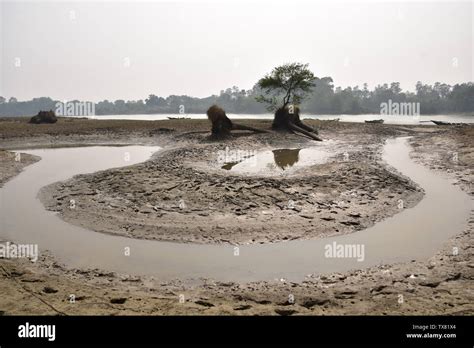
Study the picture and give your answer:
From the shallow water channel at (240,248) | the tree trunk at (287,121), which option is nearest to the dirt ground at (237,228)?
the shallow water channel at (240,248)

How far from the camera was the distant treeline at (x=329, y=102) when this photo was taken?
117312 millimetres

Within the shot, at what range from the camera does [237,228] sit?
8.48 m

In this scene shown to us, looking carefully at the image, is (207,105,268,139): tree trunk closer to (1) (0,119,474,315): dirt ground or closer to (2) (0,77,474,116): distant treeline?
(1) (0,119,474,315): dirt ground

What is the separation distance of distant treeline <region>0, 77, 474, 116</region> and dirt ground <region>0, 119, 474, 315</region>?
4314 inches

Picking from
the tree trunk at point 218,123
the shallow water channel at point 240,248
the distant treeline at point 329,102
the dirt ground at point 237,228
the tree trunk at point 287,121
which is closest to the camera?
the dirt ground at point 237,228

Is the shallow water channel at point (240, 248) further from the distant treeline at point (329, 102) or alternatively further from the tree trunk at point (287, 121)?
the distant treeline at point (329, 102)

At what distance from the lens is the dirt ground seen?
5.09 meters

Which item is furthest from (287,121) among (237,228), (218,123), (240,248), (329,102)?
(329,102)

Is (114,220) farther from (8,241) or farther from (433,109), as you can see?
(433,109)

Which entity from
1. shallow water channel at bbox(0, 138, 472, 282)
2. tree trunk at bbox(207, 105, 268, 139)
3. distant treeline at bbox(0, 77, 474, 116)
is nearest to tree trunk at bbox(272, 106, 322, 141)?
tree trunk at bbox(207, 105, 268, 139)

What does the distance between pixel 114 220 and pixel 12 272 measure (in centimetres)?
305

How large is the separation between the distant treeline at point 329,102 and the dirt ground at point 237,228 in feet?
359

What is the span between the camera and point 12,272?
20.5 feet

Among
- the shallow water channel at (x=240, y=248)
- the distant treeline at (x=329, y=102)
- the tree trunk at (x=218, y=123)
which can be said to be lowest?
the shallow water channel at (x=240, y=248)
